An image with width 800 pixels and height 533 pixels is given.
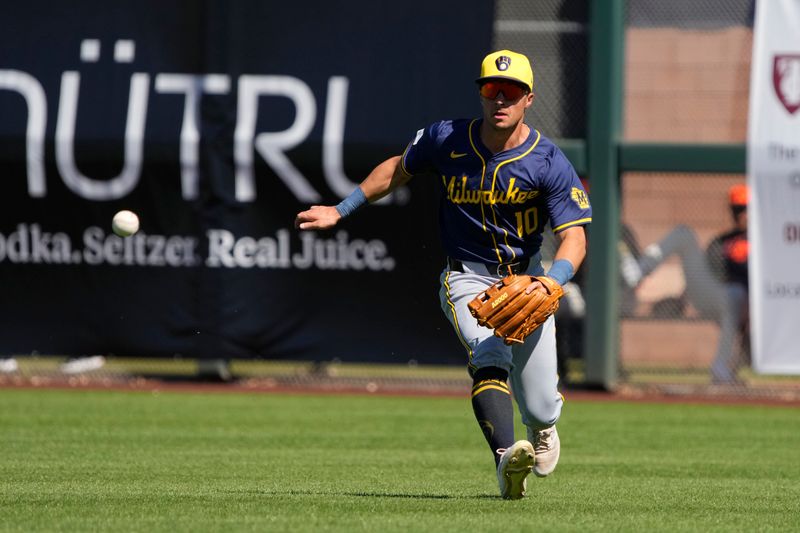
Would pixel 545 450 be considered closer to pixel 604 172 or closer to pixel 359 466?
pixel 359 466

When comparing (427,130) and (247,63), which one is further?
(247,63)

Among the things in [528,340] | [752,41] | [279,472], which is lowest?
[279,472]

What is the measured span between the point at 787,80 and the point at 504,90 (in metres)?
7.01

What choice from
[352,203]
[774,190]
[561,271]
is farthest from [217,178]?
[561,271]

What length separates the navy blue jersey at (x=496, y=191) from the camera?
20.9 feet

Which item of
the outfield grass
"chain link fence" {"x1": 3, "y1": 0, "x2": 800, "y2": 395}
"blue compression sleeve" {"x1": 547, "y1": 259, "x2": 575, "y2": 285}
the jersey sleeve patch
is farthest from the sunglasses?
"chain link fence" {"x1": 3, "y1": 0, "x2": 800, "y2": 395}

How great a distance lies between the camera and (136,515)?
5418 millimetres

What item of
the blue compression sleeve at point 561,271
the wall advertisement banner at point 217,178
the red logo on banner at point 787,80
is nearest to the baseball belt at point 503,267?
the blue compression sleeve at point 561,271

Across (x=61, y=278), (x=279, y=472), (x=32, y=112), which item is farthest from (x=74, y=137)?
(x=279, y=472)

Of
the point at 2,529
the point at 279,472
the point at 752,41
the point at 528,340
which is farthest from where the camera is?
the point at 752,41

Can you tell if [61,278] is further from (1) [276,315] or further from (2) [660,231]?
(2) [660,231]

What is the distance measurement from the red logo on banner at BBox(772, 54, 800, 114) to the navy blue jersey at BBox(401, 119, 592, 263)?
656 centimetres

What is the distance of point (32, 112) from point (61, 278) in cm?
158

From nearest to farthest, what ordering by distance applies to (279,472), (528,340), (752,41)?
(528,340)
(279,472)
(752,41)
